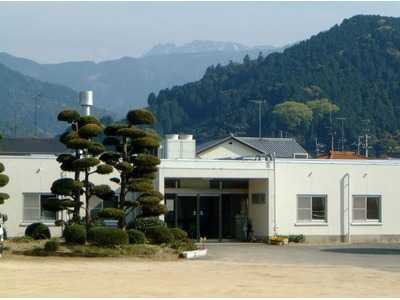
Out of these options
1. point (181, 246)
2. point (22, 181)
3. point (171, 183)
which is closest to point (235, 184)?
point (171, 183)

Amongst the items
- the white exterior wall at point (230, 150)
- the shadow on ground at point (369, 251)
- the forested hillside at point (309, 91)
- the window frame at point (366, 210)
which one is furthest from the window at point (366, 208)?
the forested hillside at point (309, 91)

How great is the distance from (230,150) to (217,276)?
3315 centimetres

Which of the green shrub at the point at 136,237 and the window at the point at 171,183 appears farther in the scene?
the window at the point at 171,183

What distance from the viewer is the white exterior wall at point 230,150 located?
51.0 meters

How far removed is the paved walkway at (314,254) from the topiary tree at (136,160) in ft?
8.42

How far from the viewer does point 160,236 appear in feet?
85.0

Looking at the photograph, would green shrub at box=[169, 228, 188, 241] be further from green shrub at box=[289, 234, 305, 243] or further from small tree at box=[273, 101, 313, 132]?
small tree at box=[273, 101, 313, 132]

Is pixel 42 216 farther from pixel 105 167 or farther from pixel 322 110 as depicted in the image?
pixel 322 110

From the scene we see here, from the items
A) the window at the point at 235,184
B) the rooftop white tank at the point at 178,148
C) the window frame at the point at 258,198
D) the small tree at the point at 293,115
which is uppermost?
the small tree at the point at 293,115

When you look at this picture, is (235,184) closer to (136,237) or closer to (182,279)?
(136,237)

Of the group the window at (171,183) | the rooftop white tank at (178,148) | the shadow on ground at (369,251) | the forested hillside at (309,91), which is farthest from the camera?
the forested hillside at (309,91)

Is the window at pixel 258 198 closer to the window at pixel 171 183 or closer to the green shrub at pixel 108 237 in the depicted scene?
the window at pixel 171 183

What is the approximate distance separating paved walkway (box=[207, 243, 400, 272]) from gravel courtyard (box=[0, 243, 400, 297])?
0.03 metres

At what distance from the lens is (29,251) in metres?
24.8
